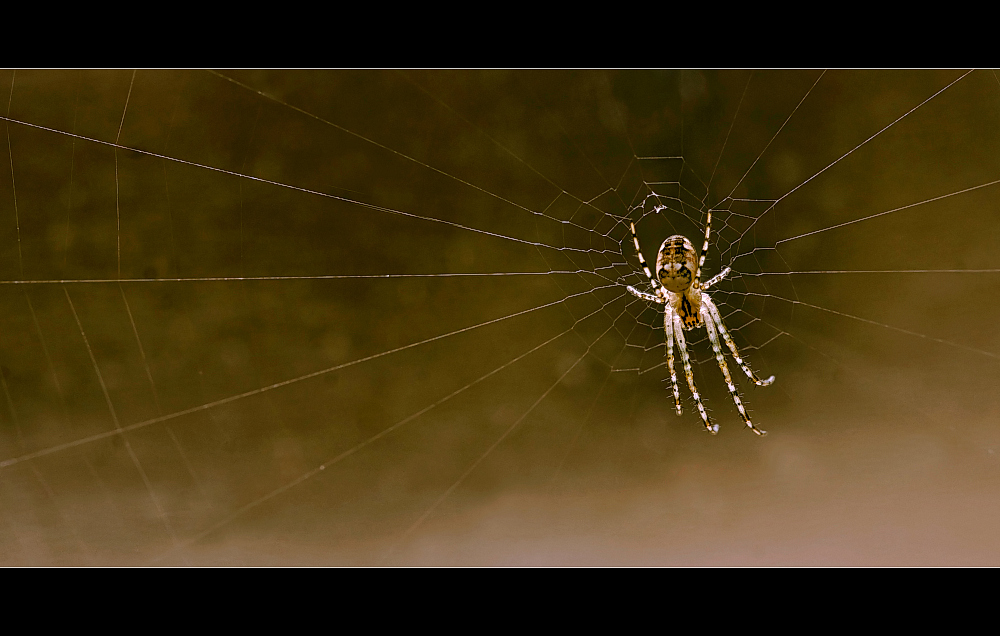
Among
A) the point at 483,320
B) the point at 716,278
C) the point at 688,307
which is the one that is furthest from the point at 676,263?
the point at 483,320

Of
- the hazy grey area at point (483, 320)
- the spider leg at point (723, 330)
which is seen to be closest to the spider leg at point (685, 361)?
the spider leg at point (723, 330)

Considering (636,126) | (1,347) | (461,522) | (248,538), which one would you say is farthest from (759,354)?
(1,347)

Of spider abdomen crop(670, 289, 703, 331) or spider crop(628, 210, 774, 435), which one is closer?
spider crop(628, 210, 774, 435)

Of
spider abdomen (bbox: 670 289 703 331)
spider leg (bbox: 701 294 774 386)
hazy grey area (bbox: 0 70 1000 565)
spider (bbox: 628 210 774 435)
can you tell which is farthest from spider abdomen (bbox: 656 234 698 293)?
hazy grey area (bbox: 0 70 1000 565)

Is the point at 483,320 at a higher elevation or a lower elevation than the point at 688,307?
higher

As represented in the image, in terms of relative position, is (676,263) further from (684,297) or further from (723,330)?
(723,330)

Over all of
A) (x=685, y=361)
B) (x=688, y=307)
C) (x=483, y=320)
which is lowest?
(x=685, y=361)

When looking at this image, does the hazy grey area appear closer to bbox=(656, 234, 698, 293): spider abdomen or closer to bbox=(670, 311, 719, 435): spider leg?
bbox=(670, 311, 719, 435): spider leg

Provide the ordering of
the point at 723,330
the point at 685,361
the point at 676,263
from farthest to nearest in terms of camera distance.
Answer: the point at 685,361, the point at 723,330, the point at 676,263
